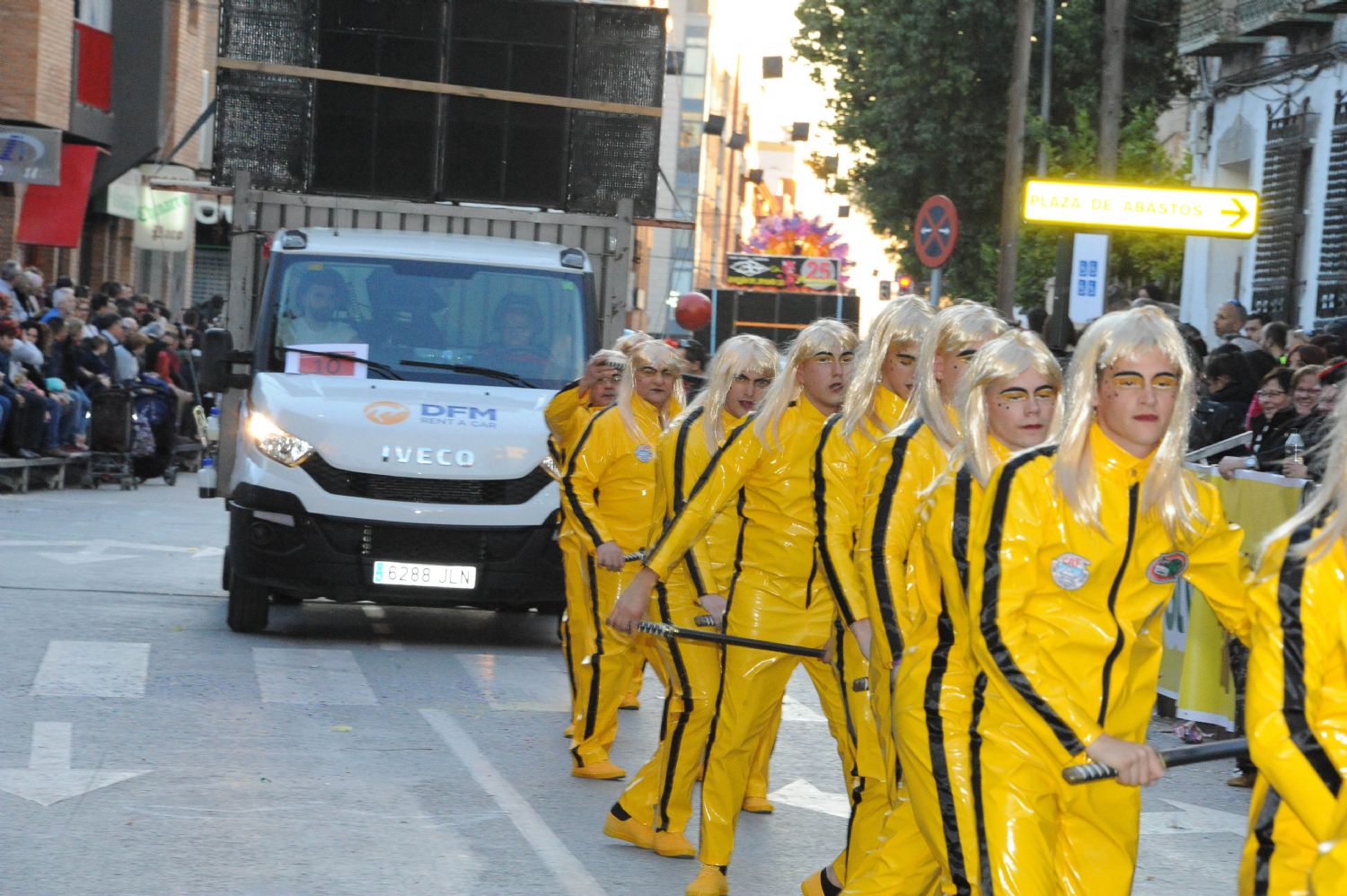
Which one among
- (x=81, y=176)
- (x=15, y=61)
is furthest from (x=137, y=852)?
(x=81, y=176)

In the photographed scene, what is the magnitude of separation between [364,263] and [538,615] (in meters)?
3.18

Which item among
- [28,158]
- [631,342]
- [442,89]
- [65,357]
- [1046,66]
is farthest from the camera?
[1046,66]

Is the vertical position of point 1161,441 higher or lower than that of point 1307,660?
higher

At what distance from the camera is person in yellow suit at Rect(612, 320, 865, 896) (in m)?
6.80

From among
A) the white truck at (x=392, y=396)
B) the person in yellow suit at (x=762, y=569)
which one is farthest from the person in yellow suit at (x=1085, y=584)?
the white truck at (x=392, y=396)

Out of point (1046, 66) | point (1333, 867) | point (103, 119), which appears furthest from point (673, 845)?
point (1046, 66)

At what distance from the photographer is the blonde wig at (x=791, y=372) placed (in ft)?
22.6

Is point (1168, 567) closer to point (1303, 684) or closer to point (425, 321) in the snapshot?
point (1303, 684)

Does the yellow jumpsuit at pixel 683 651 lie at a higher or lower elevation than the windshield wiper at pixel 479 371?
lower

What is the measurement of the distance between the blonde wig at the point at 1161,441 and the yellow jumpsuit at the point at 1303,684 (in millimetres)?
809

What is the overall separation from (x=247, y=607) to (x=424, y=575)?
1.13m

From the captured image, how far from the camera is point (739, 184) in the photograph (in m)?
159

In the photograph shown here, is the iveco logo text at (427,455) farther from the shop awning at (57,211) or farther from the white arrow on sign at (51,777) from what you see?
the shop awning at (57,211)

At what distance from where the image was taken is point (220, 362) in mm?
12688
